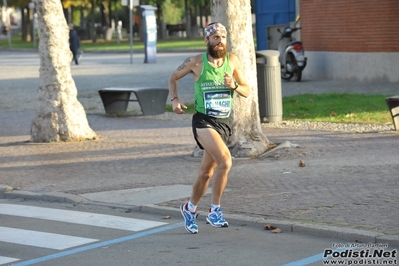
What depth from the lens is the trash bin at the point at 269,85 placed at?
56.7 feet

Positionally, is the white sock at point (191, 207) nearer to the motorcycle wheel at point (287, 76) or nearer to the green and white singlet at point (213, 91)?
the green and white singlet at point (213, 91)

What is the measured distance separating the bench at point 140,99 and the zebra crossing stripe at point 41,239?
1062 cm

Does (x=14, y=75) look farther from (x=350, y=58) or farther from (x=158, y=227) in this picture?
(x=158, y=227)

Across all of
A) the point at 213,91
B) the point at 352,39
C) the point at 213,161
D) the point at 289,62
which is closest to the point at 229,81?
the point at 213,91

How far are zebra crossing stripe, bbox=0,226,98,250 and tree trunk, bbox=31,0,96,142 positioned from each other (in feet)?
21.9

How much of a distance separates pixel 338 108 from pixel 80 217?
10.7 m

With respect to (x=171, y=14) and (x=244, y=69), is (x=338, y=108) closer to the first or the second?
(x=244, y=69)

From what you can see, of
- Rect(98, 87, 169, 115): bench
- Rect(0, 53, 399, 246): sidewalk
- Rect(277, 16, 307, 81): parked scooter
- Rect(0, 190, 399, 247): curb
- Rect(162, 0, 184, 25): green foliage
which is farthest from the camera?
Rect(162, 0, 184, 25): green foliage

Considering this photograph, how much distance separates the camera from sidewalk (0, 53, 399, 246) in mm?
9160

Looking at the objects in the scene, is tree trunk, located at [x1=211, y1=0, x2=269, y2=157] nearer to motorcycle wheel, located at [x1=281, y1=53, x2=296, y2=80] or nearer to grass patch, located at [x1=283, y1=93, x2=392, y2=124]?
grass patch, located at [x1=283, y1=93, x2=392, y2=124]

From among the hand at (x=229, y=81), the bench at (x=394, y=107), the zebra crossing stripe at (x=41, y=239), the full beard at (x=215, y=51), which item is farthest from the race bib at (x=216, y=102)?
the bench at (x=394, y=107)

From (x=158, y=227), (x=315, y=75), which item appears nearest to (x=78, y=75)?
(x=315, y=75)

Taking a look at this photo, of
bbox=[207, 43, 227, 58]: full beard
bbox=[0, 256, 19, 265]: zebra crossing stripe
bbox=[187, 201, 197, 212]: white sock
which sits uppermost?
bbox=[207, 43, 227, 58]: full beard

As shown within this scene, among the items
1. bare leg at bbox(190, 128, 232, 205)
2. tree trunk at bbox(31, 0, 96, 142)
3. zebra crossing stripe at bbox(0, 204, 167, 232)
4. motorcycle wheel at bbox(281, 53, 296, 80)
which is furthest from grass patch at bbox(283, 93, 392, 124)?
bare leg at bbox(190, 128, 232, 205)
